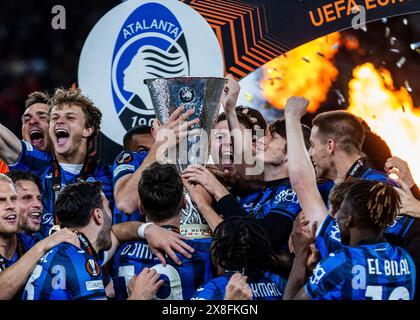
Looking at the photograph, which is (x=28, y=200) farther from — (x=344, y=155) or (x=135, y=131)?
(x=344, y=155)

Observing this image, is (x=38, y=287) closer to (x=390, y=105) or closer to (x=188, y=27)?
(x=188, y=27)

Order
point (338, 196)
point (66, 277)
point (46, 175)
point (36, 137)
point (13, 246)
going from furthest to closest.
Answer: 1. point (36, 137)
2. point (46, 175)
3. point (13, 246)
4. point (338, 196)
5. point (66, 277)

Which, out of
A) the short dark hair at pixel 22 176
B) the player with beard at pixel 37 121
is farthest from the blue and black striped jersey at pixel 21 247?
the player with beard at pixel 37 121

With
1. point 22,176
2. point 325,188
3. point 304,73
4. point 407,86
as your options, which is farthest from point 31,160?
point 407,86

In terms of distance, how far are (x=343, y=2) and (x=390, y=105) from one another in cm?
79

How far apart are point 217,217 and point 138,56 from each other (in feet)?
6.19

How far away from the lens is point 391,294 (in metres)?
3.38

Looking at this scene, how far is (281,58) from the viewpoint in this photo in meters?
5.46

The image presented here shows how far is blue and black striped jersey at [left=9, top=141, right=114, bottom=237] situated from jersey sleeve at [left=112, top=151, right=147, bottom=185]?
218mm

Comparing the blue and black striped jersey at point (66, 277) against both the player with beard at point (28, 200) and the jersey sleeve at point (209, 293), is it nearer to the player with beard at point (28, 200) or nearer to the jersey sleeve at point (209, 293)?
the jersey sleeve at point (209, 293)

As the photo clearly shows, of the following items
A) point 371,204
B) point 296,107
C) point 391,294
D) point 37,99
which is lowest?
point 391,294

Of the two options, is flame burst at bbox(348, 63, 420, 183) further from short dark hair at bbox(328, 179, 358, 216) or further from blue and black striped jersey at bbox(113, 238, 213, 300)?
blue and black striped jersey at bbox(113, 238, 213, 300)

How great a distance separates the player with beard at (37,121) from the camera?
17.4 feet
